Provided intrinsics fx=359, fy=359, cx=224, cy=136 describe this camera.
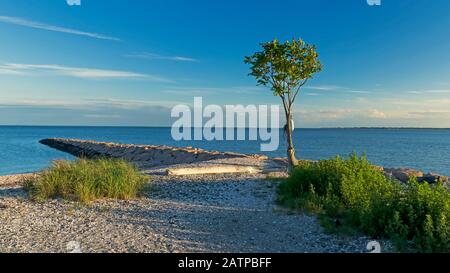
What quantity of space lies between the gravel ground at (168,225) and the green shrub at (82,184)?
445 mm

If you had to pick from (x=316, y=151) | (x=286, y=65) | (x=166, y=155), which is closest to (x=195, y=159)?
(x=166, y=155)

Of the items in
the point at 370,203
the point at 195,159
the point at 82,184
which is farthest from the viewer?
the point at 195,159

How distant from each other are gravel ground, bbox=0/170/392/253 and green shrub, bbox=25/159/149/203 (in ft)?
1.46

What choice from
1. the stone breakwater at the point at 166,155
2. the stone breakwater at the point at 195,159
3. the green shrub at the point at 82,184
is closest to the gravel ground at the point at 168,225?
the green shrub at the point at 82,184

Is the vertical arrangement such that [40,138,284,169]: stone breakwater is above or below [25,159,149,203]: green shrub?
A: below

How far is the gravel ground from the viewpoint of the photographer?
7109mm

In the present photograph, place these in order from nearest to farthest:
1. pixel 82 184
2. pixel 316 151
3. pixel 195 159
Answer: pixel 82 184 → pixel 195 159 → pixel 316 151

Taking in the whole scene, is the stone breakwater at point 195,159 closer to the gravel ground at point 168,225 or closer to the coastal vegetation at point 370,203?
the gravel ground at point 168,225

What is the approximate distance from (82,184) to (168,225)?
393 cm

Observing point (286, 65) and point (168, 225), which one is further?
point (286, 65)

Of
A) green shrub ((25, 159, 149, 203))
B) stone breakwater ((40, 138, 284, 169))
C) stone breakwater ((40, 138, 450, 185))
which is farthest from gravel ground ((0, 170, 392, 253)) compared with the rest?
stone breakwater ((40, 138, 284, 169))

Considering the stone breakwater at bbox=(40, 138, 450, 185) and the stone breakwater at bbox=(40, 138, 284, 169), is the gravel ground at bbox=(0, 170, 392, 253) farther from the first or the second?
the stone breakwater at bbox=(40, 138, 284, 169)

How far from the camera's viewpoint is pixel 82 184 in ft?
35.8

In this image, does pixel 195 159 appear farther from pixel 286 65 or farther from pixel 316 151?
pixel 316 151
